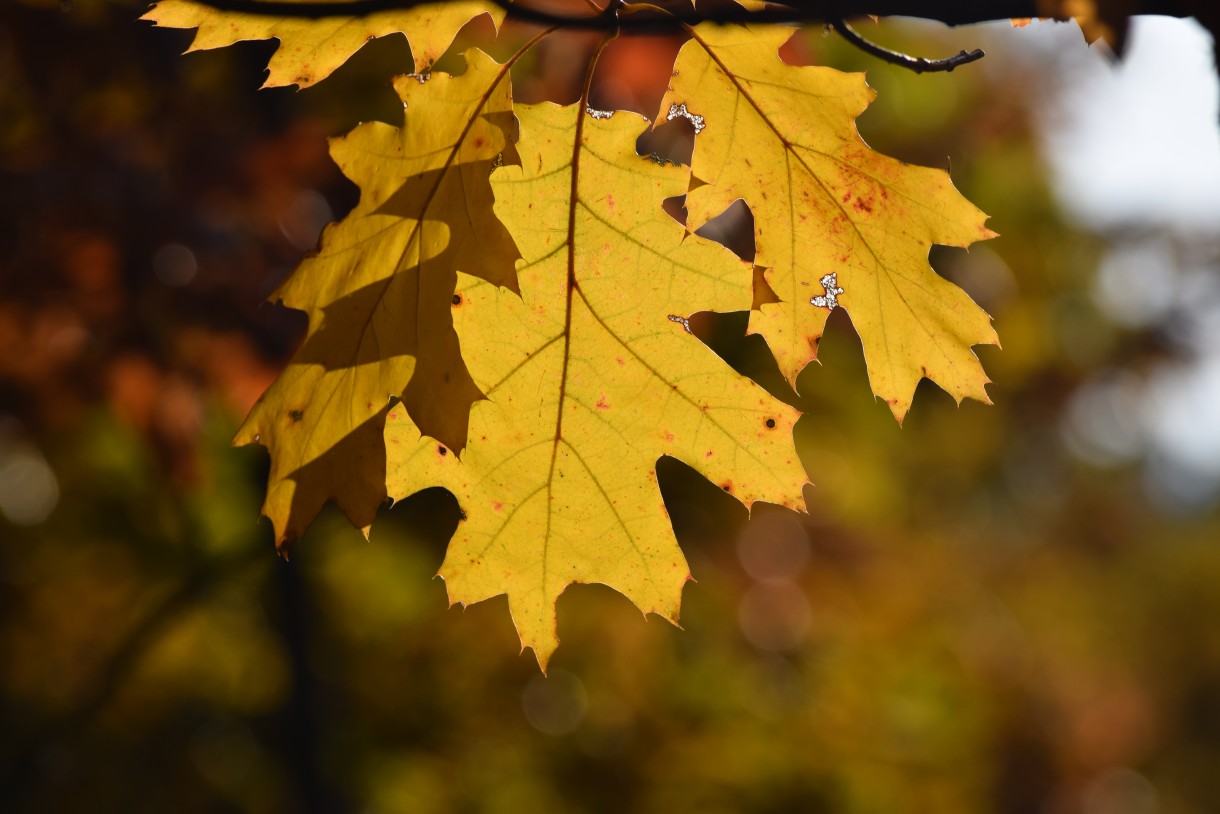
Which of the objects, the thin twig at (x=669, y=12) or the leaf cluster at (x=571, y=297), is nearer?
the thin twig at (x=669, y=12)

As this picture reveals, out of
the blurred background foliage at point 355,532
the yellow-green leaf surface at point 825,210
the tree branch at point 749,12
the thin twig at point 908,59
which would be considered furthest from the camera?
the blurred background foliage at point 355,532

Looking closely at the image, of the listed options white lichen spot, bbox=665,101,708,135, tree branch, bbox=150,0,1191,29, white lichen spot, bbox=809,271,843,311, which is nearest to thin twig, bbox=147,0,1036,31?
tree branch, bbox=150,0,1191,29

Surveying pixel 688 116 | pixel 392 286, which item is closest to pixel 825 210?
pixel 688 116

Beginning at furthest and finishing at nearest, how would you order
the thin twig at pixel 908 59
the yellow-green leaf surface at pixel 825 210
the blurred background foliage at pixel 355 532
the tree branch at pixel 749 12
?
1. the blurred background foliage at pixel 355 532
2. the yellow-green leaf surface at pixel 825 210
3. the thin twig at pixel 908 59
4. the tree branch at pixel 749 12

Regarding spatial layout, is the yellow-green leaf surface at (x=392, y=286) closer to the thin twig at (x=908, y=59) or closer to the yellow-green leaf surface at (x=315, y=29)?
the yellow-green leaf surface at (x=315, y=29)

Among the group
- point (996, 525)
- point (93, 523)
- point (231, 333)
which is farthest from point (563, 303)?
point (996, 525)

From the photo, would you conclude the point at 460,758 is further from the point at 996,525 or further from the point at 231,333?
the point at 996,525

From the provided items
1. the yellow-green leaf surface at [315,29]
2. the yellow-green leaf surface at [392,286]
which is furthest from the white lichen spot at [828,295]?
the yellow-green leaf surface at [315,29]

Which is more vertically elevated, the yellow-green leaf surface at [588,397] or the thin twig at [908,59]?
the thin twig at [908,59]
